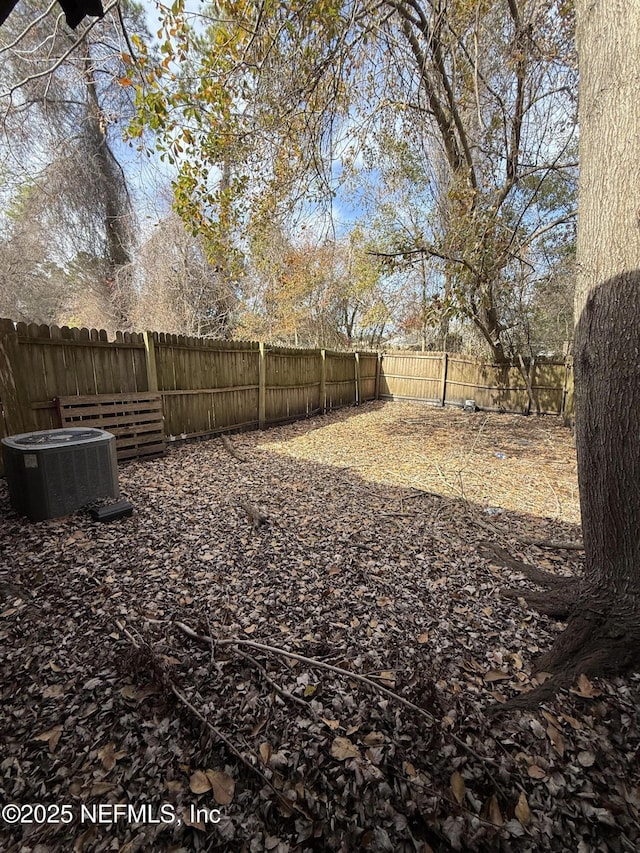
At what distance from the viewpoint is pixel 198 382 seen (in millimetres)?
6457

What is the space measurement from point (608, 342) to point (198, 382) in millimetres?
5979

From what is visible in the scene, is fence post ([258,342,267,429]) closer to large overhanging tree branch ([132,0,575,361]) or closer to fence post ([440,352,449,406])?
large overhanging tree branch ([132,0,575,361])

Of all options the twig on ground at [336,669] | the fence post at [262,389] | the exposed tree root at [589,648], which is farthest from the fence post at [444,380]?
the twig on ground at [336,669]

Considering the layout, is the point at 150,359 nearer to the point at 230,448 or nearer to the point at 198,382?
the point at 198,382

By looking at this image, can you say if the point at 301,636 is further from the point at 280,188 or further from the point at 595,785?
the point at 280,188

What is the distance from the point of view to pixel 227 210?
12.7 feet

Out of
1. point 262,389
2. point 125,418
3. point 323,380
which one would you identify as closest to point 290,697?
point 125,418

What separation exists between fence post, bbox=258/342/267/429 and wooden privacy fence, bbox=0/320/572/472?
2cm

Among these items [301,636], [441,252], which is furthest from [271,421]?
[301,636]

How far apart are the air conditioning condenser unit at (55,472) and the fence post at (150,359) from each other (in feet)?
7.19

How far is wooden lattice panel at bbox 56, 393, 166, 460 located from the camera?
445 centimetres

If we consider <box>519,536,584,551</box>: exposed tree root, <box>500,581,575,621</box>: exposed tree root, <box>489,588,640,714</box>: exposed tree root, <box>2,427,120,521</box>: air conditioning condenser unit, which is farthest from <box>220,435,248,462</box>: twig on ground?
<box>489,588,640,714</box>: exposed tree root

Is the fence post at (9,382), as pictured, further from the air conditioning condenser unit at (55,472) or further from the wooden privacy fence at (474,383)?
the wooden privacy fence at (474,383)

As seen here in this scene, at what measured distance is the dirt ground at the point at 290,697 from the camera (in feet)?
3.82
